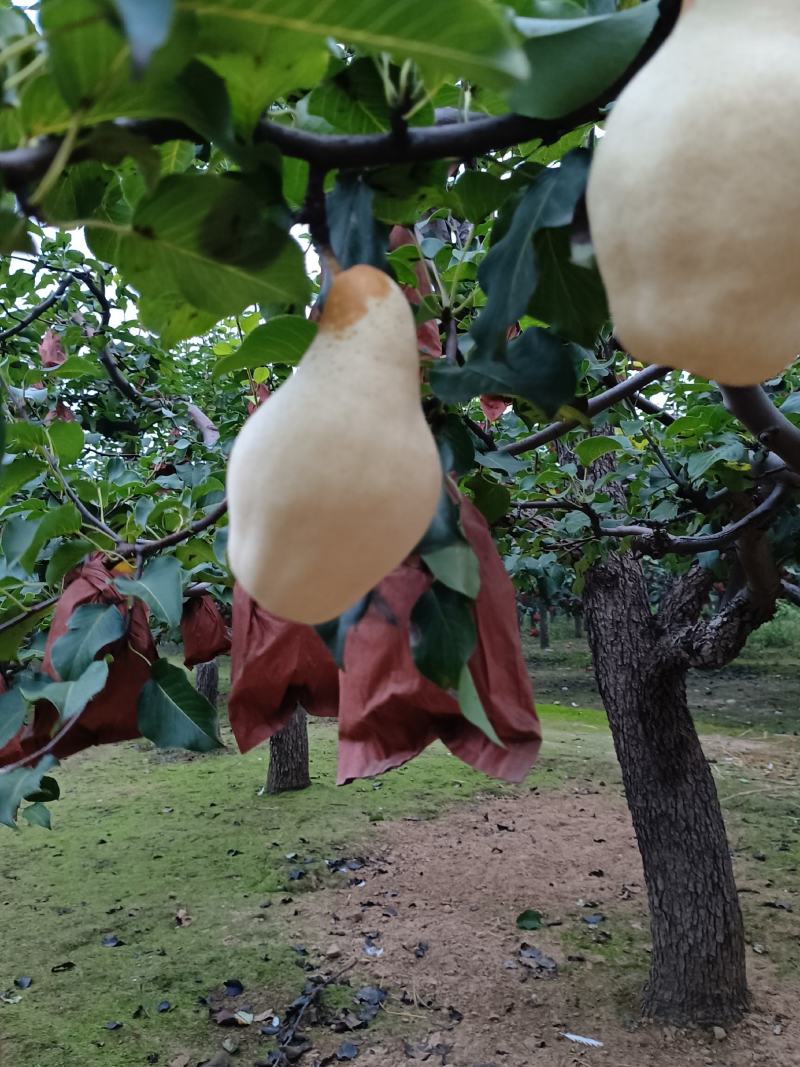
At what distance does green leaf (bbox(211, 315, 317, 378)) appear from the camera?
63 centimetres

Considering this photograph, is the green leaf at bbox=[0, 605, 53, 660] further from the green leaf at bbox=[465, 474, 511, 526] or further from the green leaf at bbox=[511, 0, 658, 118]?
the green leaf at bbox=[511, 0, 658, 118]

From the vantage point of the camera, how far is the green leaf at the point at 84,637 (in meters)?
1.04

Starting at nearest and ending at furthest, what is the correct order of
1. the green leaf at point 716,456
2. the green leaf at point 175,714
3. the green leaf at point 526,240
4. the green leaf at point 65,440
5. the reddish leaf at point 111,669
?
1. the green leaf at point 526,240
2. the green leaf at point 175,714
3. the reddish leaf at point 111,669
4. the green leaf at point 65,440
5. the green leaf at point 716,456

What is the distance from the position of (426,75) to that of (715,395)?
1947 mm

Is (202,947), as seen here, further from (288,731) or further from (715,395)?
(715,395)

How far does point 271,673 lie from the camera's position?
909 millimetres

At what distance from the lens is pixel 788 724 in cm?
741

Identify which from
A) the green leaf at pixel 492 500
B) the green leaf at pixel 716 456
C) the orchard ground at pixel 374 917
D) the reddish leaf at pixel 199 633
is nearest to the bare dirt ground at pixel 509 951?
the orchard ground at pixel 374 917

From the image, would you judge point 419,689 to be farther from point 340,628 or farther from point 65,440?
point 65,440

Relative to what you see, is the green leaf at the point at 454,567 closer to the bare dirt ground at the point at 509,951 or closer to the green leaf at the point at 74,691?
the green leaf at the point at 74,691

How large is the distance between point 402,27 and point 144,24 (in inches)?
5.5

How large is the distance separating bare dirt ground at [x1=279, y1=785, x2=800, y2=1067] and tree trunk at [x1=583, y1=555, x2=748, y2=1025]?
0.43ft

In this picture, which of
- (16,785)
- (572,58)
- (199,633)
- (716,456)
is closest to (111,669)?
(16,785)

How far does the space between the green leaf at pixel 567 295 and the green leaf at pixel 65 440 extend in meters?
0.85
